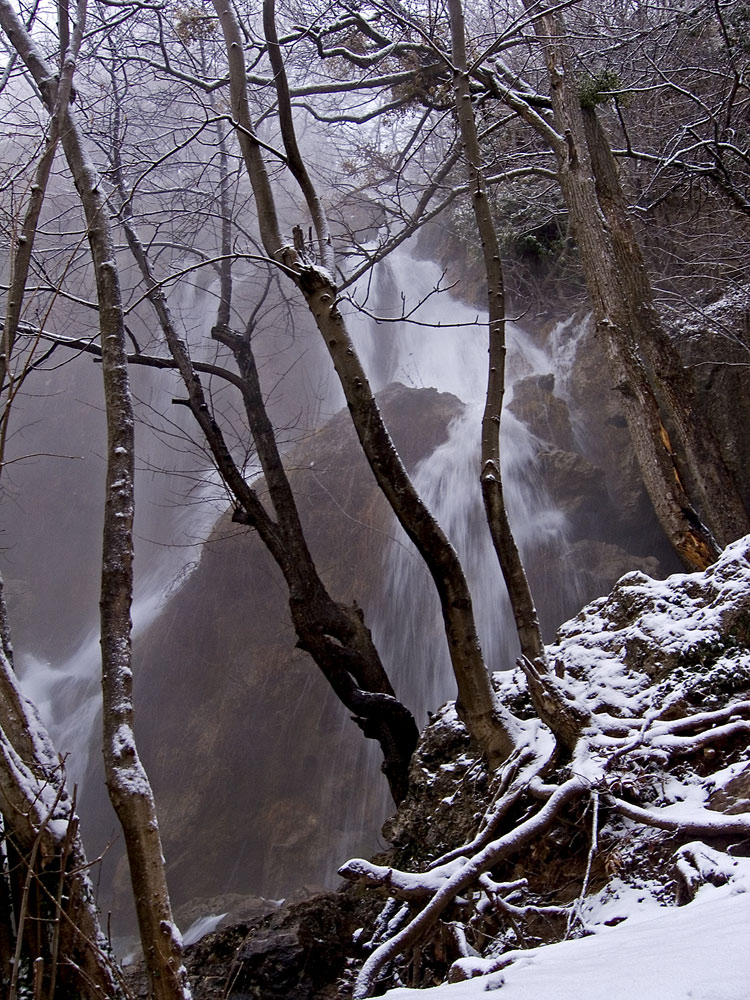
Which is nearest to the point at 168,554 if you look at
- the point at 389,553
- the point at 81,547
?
the point at 81,547

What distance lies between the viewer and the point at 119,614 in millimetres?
2588

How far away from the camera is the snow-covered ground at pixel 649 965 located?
32.3 inches

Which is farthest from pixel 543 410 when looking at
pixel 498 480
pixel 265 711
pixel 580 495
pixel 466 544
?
pixel 498 480

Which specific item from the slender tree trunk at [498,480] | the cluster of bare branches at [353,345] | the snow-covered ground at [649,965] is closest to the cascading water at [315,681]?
the cluster of bare branches at [353,345]

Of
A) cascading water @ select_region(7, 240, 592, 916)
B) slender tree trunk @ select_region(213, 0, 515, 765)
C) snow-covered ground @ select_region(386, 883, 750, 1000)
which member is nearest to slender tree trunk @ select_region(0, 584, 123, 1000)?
snow-covered ground @ select_region(386, 883, 750, 1000)

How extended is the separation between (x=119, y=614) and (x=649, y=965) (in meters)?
2.08

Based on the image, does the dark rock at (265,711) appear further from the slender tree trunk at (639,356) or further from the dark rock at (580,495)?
the slender tree trunk at (639,356)

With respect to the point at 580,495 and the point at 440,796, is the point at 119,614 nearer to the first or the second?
the point at 440,796

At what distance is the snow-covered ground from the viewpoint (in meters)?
0.82

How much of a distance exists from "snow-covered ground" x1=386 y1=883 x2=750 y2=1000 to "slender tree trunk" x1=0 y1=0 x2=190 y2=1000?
0.91 metres

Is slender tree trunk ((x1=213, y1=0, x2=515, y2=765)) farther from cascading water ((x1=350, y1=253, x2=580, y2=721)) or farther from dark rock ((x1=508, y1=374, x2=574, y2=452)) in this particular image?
dark rock ((x1=508, y1=374, x2=574, y2=452))

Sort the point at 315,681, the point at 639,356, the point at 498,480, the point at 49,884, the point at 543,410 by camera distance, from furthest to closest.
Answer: the point at 543,410 → the point at 315,681 → the point at 639,356 → the point at 498,480 → the point at 49,884

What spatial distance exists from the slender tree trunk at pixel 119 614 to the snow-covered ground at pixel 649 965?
0.91 meters

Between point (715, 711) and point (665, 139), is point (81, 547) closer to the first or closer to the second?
point (665, 139)
